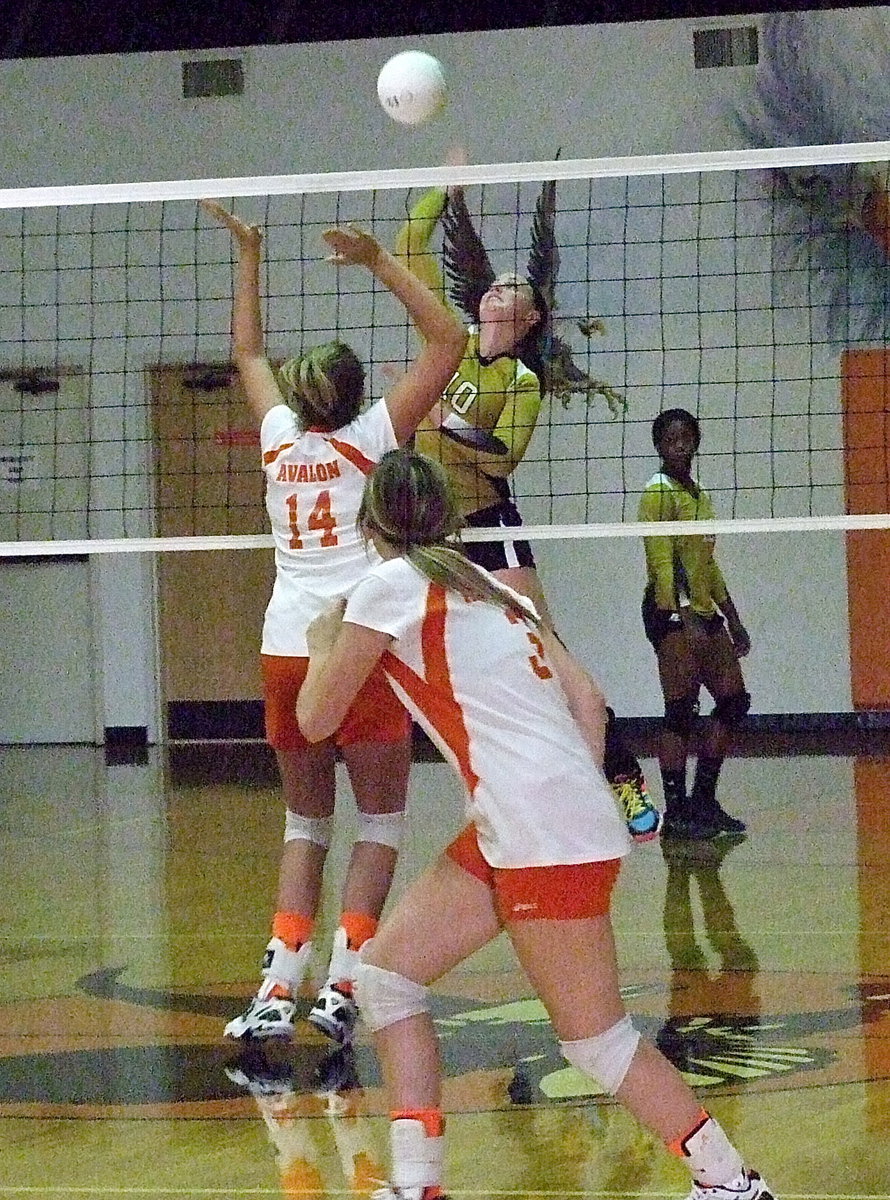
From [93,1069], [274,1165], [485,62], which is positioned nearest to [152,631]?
[485,62]

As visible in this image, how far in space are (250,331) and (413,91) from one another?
180 centimetres

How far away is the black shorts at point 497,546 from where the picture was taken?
5.65 m

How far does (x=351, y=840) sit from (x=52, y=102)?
23.4 feet

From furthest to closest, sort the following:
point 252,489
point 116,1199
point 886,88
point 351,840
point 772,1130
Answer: point 252,489
point 886,88
point 351,840
point 772,1130
point 116,1199

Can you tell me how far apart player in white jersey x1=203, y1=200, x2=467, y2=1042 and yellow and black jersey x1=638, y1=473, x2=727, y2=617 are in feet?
12.1

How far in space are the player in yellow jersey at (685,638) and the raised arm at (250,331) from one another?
11.6 ft

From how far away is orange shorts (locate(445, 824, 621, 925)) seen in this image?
3.12 m

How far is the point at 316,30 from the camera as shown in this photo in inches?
509

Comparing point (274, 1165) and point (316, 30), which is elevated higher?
point (316, 30)

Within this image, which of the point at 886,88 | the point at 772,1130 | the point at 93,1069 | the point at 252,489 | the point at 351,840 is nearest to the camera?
the point at 772,1130

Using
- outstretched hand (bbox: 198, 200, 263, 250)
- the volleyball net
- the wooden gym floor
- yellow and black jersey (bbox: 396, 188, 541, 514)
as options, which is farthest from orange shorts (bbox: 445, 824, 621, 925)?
the volleyball net

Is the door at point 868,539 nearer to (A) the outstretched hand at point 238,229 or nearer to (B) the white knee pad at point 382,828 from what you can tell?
(A) the outstretched hand at point 238,229

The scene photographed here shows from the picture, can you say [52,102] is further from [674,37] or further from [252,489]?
[674,37]

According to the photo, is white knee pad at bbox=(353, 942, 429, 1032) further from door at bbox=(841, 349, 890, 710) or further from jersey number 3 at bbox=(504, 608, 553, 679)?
door at bbox=(841, 349, 890, 710)
